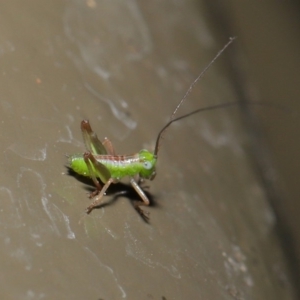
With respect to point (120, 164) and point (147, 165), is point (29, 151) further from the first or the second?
point (147, 165)

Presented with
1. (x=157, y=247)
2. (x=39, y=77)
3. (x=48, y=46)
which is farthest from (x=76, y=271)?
(x=48, y=46)

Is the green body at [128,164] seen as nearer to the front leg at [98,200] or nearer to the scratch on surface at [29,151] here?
the front leg at [98,200]

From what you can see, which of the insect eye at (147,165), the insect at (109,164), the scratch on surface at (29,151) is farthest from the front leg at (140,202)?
the scratch on surface at (29,151)

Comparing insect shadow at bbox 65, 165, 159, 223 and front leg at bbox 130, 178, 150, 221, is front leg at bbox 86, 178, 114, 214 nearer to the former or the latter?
insect shadow at bbox 65, 165, 159, 223

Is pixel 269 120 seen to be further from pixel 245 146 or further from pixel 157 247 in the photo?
pixel 157 247

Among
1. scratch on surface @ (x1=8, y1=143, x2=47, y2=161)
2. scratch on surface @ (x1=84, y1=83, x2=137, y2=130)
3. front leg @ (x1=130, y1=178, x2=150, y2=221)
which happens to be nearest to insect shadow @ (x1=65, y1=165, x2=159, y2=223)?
front leg @ (x1=130, y1=178, x2=150, y2=221)

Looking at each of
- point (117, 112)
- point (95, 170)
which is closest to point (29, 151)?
point (95, 170)
